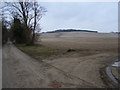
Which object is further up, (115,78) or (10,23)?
(10,23)

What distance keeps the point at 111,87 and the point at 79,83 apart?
1.05 m

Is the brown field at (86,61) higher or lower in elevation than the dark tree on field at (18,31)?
lower

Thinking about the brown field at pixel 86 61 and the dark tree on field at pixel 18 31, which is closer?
the brown field at pixel 86 61

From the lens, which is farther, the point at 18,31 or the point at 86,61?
the point at 18,31

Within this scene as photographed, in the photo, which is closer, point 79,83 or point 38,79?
point 79,83

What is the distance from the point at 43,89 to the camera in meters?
4.94

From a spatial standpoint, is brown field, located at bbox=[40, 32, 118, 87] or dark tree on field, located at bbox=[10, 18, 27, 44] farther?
dark tree on field, located at bbox=[10, 18, 27, 44]

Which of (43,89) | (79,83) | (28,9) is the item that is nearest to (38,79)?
(43,89)

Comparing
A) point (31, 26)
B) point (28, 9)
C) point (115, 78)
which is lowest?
point (115, 78)

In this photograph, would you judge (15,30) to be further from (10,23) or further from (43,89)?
(43,89)

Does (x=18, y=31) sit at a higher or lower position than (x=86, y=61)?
higher

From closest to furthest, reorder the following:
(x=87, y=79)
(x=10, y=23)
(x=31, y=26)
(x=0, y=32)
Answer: (x=87, y=79) → (x=31, y=26) → (x=0, y=32) → (x=10, y=23)

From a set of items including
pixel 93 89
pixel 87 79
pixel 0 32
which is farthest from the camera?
pixel 0 32

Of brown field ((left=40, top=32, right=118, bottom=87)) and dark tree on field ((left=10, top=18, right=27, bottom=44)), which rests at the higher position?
dark tree on field ((left=10, top=18, right=27, bottom=44))
